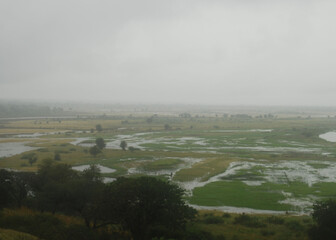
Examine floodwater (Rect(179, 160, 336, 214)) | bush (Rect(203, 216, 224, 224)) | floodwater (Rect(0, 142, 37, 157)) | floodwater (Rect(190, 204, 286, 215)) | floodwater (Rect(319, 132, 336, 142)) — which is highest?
floodwater (Rect(319, 132, 336, 142))

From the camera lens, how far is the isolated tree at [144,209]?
21.1 m

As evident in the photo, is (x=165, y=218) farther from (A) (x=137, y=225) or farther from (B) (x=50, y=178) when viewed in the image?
(B) (x=50, y=178)

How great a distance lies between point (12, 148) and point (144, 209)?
65151 millimetres

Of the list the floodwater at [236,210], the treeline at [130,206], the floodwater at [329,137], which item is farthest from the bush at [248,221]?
the floodwater at [329,137]

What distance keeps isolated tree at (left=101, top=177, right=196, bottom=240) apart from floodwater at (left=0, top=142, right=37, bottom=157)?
52.4 metres

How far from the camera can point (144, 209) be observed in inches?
828

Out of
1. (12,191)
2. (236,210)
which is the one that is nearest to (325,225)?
(236,210)

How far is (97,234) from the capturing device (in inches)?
809

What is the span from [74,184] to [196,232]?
435 inches

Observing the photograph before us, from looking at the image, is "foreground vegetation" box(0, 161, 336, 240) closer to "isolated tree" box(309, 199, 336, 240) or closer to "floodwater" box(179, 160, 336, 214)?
"isolated tree" box(309, 199, 336, 240)

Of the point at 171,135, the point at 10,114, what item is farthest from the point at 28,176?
the point at 10,114

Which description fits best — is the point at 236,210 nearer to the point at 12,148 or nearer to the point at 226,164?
the point at 226,164

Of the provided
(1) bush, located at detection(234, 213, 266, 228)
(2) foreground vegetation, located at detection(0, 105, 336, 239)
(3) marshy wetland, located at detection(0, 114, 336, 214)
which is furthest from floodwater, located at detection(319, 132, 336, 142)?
(1) bush, located at detection(234, 213, 266, 228)

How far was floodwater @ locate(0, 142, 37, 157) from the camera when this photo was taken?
67.6 metres
